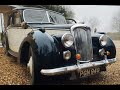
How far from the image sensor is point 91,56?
353 cm

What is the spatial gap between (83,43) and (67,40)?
30cm

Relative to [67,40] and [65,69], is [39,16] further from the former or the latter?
[65,69]

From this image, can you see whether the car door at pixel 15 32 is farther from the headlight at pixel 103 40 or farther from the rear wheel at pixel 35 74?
the headlight at pixel 103 40

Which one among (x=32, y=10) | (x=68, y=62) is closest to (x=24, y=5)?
(x=32, y=10)

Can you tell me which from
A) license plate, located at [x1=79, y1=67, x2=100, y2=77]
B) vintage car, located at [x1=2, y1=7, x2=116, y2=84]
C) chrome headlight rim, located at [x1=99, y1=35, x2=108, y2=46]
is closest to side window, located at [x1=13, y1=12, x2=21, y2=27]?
vintage car, located at [x1=2, y1=7, x2=116, y2=84]

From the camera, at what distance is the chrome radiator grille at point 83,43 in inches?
134

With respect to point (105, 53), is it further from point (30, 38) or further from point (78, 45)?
point (30, 38)

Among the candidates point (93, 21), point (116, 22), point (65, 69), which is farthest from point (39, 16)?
point (65, 69)

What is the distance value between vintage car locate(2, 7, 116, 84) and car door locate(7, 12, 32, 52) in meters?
0.03

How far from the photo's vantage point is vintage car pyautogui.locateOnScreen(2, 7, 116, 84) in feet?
10.3

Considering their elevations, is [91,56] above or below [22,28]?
below

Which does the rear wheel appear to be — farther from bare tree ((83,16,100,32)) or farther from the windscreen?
bare tree ((83,16,100,32))

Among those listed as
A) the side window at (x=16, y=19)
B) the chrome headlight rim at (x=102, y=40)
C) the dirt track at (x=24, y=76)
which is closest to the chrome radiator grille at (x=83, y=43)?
the chrome headlight rim at (x=102, y=40)
